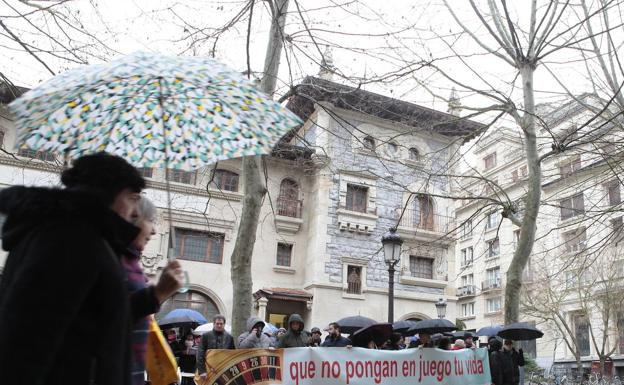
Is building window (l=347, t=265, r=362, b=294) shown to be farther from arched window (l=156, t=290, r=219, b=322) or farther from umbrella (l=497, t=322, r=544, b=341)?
umbrella (l=497, t=322, r=544, b=341)

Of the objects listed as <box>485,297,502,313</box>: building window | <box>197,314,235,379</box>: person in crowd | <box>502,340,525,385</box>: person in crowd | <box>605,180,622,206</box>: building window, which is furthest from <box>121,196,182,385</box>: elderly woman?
<box>485,297,502,313</box>: building window

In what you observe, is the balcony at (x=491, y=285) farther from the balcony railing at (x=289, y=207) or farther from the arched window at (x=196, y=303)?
the arched window at (x=196, y=303)

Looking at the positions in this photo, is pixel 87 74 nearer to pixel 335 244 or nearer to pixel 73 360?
pixel 73 360

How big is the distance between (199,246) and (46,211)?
20.7m

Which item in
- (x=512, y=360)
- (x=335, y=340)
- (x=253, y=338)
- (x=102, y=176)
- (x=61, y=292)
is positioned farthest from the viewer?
(x=512, y=360)

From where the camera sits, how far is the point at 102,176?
6.91ft

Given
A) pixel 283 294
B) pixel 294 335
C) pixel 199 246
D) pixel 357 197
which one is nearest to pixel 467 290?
pixel 357 197

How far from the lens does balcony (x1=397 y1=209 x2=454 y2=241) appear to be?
24.4 meters

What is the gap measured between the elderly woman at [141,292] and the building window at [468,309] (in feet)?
162

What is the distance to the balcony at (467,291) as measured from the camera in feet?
→ 157

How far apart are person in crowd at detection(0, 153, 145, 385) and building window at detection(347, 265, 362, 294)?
71.2ft

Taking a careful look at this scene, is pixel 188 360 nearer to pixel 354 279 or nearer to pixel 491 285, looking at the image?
pixel 354 279

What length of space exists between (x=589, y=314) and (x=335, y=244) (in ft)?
54.1

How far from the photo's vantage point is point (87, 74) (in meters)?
2.72
